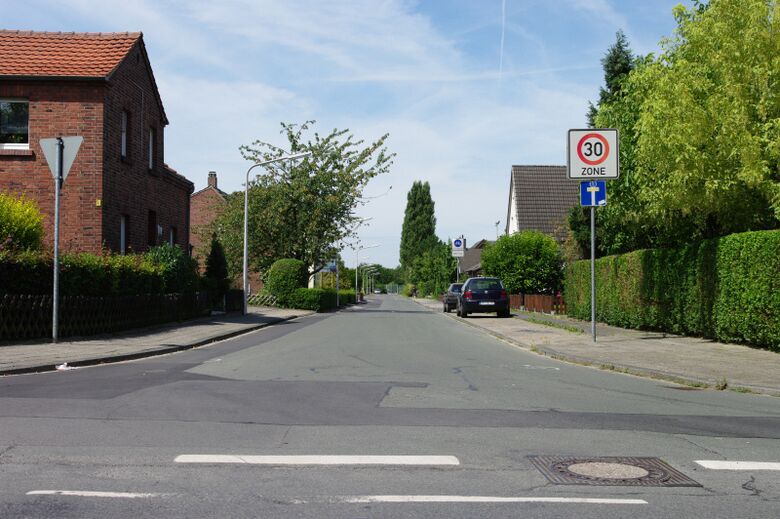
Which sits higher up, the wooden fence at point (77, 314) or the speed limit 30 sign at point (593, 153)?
the speed limit 30 sign at point (593, 153)

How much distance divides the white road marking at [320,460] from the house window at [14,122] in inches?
752

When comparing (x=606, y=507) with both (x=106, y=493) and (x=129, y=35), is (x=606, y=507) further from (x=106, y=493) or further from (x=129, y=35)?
(x=129, y=35)

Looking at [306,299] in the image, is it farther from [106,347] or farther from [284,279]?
[106,347]

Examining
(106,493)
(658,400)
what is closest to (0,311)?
(106,493)

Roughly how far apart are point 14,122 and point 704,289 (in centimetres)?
1944

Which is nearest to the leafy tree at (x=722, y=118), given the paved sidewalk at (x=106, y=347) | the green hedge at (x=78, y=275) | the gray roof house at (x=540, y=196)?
the paved sidewalk at (x=106, y=347)

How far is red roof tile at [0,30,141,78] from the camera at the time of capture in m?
21.8

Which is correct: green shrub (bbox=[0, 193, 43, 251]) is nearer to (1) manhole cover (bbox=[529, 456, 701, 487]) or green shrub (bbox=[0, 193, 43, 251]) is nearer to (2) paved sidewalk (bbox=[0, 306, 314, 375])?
(2) paved sidewalk (bbox=[0, 306, 314, 375])

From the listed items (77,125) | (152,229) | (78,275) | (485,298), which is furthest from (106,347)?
(485,298)

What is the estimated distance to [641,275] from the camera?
20.4 m

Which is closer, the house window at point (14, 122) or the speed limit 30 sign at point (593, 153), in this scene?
the speed limit 30 sign at point (593, 153)

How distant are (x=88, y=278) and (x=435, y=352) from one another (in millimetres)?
8136

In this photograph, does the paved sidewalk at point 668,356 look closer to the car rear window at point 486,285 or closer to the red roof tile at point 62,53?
the car rear window at point 486,285

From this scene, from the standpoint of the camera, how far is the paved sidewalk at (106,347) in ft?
38.6
